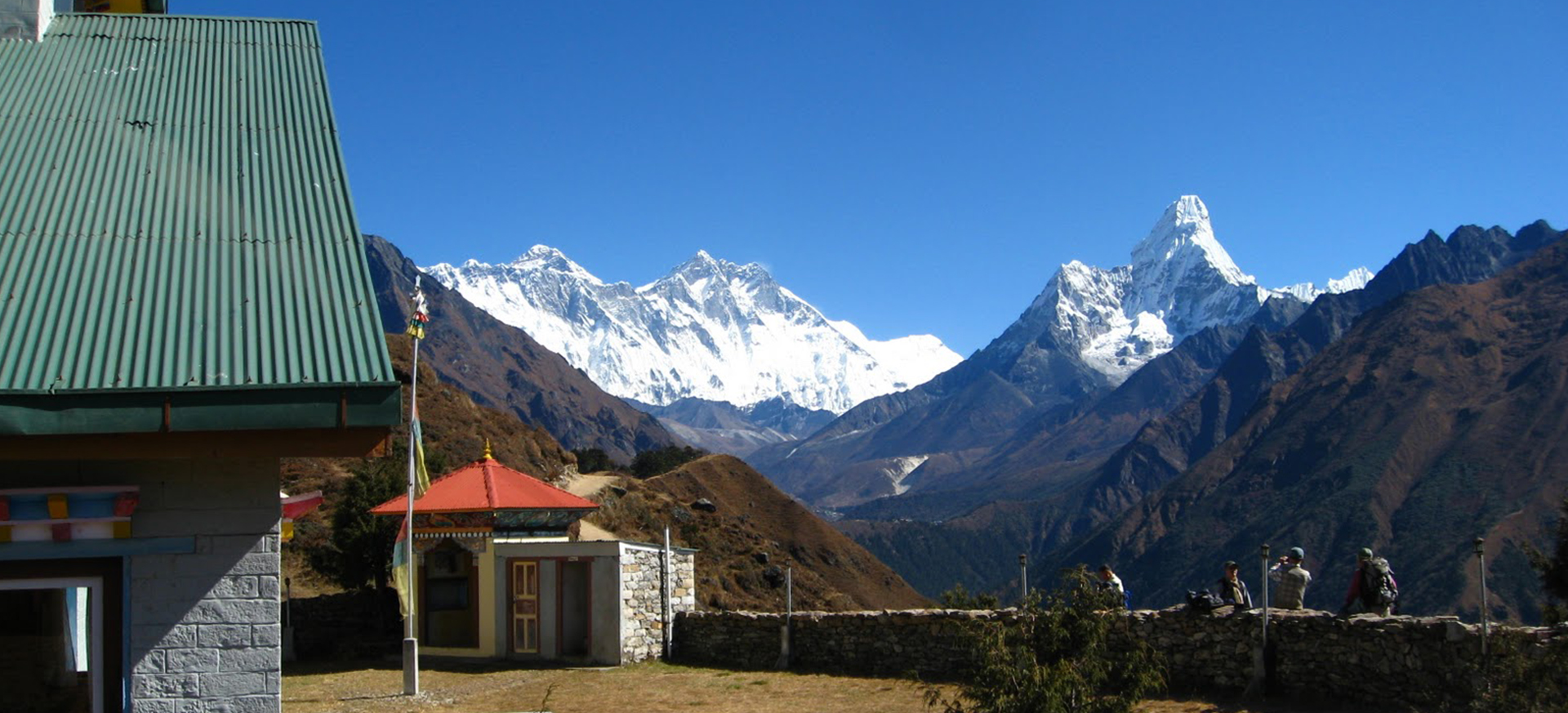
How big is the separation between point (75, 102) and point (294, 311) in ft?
10.0

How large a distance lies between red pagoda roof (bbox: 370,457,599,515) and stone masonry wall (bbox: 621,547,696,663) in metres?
1.76

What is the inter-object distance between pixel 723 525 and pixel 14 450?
5700 cm

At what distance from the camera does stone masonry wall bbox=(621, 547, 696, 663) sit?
25.7 metres

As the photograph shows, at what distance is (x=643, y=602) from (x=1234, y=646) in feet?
39.9

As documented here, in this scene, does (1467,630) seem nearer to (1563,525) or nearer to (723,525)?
(1563,525)

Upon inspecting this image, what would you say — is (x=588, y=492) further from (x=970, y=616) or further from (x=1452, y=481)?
(x=1452, y=481)

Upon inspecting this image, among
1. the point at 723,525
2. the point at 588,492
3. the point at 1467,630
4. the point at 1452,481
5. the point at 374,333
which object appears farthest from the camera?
the point at 1452,481

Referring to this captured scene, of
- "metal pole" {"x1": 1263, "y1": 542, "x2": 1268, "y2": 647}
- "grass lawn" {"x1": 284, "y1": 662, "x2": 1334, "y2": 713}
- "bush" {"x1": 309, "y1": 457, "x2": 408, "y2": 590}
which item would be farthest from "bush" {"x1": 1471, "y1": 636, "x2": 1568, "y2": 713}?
"bush" {"x1": 309, "y1": 457, "x2": 408, "y2": 590}

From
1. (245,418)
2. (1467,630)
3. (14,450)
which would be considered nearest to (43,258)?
(14,450)

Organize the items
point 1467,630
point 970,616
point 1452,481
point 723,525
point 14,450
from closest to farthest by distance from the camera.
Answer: point 14,450 < point 1467,630 < point 970,616 < point 723,525 < point 1452,481

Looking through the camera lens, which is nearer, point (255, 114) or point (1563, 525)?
point (255, 114)

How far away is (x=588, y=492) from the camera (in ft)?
191

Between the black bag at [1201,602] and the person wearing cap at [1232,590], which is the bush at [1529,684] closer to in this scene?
the black bag at [1201,602]

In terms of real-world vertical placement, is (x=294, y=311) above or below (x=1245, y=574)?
above
